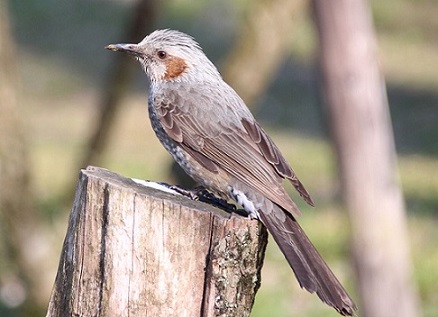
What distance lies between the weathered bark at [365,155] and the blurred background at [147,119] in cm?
20

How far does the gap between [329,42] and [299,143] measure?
682cm

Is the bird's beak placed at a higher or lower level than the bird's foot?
higher

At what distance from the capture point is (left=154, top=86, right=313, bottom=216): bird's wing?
4.74 meters

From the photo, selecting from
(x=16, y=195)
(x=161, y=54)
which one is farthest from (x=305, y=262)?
(x=16, y=195)

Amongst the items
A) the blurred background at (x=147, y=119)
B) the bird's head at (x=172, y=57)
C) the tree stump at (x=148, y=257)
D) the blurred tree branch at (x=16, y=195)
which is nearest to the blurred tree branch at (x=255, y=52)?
the blurred background at (x=147, y=119)

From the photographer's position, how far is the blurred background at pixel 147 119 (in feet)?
23.9

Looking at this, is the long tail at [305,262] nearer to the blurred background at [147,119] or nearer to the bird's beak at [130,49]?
the bird's beak at [130,49]

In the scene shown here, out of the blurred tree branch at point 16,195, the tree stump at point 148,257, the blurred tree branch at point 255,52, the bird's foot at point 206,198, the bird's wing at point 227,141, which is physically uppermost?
the blurred tree branch at point 255,52

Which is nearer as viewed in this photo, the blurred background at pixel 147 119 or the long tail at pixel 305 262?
the long tail at pixel 305 262

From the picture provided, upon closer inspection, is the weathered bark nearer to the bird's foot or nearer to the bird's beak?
the bird's beak

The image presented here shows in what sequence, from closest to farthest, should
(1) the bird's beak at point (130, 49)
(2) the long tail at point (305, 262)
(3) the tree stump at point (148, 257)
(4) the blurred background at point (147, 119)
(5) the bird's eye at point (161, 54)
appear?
1. (3) the tree stump at point (148, 257)
2. (2) the long tail at point (305, 262)
3. (1) the bird's beak at point (130, 49)
4. (5) the bird's eye at point (161, 54)
5. (4) the blurred background at point (147, 119)

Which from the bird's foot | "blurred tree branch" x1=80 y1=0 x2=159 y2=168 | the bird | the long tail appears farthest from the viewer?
"blurred tree branch" x1=80 y1=0 x2=159 y2=168

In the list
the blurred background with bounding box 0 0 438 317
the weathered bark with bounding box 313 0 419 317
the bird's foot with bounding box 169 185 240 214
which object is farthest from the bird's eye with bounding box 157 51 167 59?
the blurred background with bounding box 0 0 438 317

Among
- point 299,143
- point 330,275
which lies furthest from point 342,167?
point 299,143
